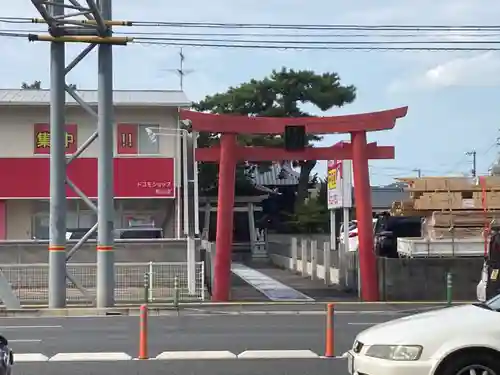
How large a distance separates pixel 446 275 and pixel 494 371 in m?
15.2

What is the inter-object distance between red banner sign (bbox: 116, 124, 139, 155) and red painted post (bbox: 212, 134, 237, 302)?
12.4m

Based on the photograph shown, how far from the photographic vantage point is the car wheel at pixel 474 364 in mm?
7820

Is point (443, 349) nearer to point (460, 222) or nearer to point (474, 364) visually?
point (474, 364)

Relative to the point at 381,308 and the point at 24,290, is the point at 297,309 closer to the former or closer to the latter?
the point at 381,308

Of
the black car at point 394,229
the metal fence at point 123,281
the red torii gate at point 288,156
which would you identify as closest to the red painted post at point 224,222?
the red torii gate at point 288,156

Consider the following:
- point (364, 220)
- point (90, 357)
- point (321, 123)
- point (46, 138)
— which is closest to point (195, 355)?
point (90, 357)

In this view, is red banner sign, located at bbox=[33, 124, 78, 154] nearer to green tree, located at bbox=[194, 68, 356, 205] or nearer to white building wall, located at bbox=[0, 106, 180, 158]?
white building wall, located at bbox=[0, 106, 180, 158]

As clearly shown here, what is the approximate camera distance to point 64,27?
20.1 m

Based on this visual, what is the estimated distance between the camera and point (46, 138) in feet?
111

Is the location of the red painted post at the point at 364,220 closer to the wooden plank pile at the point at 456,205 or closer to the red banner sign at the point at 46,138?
the wooden plank pile at the point at 456,205

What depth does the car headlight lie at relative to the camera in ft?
25.6

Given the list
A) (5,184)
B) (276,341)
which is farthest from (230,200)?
(5,184)

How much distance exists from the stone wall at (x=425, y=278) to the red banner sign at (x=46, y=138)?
52.4 ft

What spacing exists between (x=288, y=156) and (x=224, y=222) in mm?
2476
